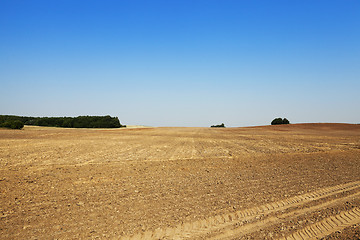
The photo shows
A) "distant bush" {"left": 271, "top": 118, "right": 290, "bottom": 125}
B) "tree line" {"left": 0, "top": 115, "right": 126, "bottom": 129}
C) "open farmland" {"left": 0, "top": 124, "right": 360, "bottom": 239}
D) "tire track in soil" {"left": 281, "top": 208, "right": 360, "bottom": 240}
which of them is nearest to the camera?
"tire track in soil" {"left": 281, "top": 208, "right": 360, "bottom": 240}

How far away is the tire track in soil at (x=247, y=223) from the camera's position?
3848 millimetres

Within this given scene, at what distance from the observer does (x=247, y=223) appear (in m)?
4.25

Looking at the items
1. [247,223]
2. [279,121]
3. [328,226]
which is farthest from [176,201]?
[279,121]

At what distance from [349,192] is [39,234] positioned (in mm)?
7227

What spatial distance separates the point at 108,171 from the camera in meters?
8.31

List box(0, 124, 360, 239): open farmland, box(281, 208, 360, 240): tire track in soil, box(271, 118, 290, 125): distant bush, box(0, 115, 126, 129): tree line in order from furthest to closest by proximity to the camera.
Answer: box(271, 118, 290, 125): distant bush < box(0, 115, 126, 129): tree line < box(0, 124, 360, 239): open farmland < box(281, 208, 360, 240): tire track in soil

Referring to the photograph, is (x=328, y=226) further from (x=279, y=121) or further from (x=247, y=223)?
(x=279, y=121)

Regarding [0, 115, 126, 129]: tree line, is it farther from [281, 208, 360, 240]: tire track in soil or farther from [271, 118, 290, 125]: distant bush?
[281, 208, 360, 240]: tire track in soil

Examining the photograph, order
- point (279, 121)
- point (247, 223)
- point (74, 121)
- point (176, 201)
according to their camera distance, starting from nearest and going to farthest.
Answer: point (247, 223) → point (176, 201) → point (74, 121) → point (279, 121)

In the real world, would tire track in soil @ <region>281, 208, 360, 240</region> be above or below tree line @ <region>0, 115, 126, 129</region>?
below

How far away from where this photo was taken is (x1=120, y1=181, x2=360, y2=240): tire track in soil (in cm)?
385

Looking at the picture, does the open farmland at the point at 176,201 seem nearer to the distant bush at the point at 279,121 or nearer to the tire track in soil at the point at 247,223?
the tire track in soil at the point at 247,223

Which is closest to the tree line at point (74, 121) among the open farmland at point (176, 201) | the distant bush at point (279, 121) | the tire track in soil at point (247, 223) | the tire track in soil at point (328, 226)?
the distant bush at point (279, 121)

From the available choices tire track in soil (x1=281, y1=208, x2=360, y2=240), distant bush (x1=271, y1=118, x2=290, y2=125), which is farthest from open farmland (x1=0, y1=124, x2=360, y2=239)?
distant bush (x1=271, y1=118, x2=290, y2=125)
